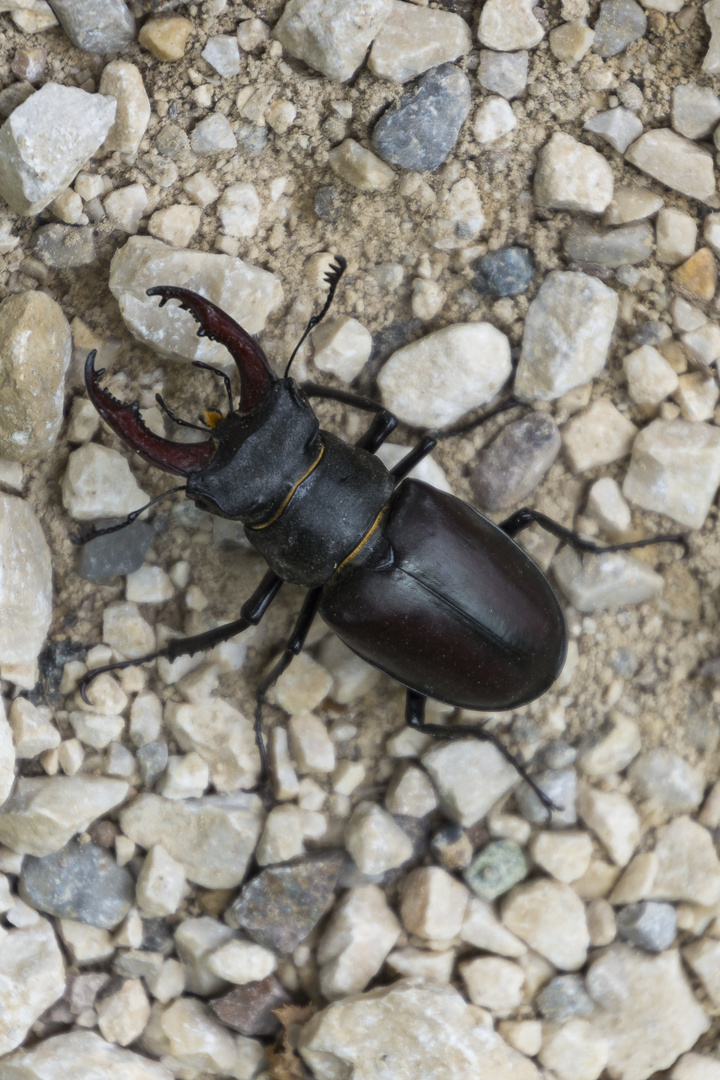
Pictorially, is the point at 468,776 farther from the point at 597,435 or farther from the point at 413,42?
the point at 413,42

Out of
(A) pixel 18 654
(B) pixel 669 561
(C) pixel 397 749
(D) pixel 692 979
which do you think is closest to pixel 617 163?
(B) pixel 669 561

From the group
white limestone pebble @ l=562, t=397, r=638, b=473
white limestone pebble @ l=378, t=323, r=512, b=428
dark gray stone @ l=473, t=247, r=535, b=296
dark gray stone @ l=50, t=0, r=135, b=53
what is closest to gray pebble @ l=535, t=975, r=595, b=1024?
white limestone pebble @ l=562, t=397, r=638, b=473

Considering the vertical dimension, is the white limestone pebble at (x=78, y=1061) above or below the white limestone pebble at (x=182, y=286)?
below

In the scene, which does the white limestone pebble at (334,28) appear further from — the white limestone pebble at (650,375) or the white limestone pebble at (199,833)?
the white limestone pebble at (199,833)

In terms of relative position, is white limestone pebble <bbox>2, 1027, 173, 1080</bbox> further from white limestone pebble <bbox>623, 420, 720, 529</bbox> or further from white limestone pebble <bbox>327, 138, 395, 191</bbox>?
white limestone pebble <bbox>327, 138, 395, 191</bbox>

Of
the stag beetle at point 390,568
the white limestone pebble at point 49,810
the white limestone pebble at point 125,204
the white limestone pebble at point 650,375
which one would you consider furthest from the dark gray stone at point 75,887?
the white limestone pebble at point 650,375

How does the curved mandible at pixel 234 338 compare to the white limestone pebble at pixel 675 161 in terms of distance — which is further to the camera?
the white limestone pebble at pixel 675 161

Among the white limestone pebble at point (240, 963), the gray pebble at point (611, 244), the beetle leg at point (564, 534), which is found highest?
the gray pebble at point (611, 244)
